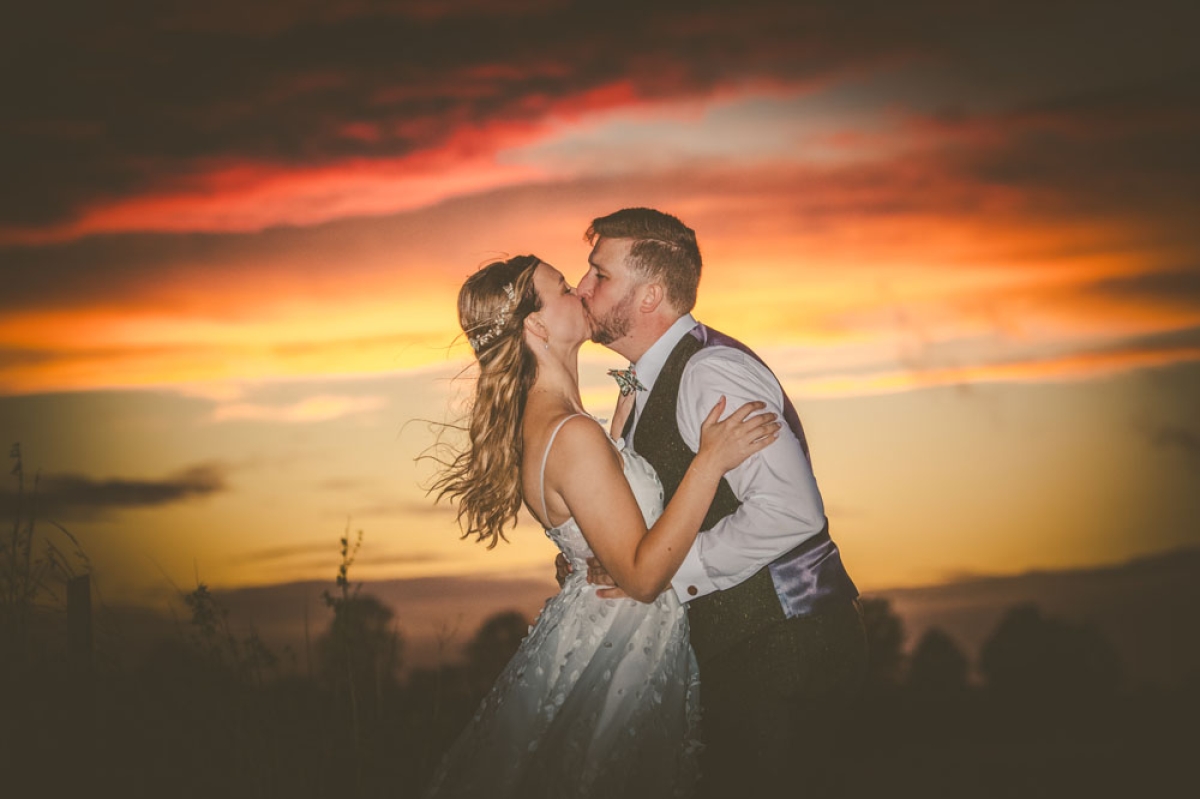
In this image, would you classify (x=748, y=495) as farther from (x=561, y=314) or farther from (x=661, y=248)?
(x=561, y=314)

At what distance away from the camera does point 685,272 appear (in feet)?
14.4

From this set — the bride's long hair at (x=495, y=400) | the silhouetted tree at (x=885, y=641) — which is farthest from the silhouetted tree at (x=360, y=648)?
the silhouetted tree at (x=885, y=641)

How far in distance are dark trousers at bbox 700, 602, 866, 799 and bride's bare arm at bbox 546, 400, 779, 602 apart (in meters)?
0.44

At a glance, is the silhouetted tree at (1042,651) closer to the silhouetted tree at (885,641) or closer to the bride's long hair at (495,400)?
the silhouetted tree at (885,641)

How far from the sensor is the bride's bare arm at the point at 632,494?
3.72 m

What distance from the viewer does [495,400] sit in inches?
175

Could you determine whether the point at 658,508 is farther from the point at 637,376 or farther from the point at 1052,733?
the point at 1052,733

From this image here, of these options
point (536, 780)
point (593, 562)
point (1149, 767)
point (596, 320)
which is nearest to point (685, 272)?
point (596, 320)

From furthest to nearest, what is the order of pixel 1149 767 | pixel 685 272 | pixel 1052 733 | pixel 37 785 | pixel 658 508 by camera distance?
pixel 1052 733, pixel 1149 767, pixel 37 785, pixel 685 272, pixel 658 508

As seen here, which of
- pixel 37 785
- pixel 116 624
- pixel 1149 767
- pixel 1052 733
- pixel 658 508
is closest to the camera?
pixel 658 508

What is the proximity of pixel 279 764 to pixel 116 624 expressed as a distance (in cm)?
120

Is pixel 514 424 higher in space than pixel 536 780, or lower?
higher

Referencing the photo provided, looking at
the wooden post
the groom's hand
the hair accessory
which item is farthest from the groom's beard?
the wooden post

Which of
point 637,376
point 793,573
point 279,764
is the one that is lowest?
point 279,764
